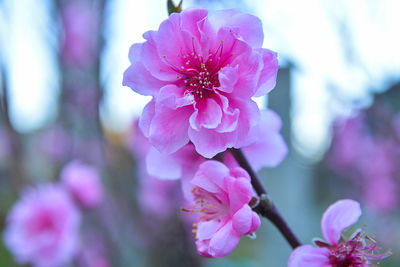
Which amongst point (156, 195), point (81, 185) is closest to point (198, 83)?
point (81, 185)

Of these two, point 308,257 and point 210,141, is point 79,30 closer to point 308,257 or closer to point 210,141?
point 210,141

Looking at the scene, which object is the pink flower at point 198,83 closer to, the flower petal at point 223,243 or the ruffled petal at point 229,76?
the ruffled petal at point 229,76

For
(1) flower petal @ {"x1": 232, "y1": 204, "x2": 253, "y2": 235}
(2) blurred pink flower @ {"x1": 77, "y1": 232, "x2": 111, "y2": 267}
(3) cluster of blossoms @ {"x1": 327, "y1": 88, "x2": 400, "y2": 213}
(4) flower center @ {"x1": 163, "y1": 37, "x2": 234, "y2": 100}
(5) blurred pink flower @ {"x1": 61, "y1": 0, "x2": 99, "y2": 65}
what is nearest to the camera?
(1) flower petal @ {"x1": 232, "y1": 204, "x2": 253, "y2": 235}

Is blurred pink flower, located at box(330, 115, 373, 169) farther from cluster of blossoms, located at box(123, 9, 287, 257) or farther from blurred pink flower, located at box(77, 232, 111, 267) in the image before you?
cluster of blossoms, located at box(123, 9, 287, 257)

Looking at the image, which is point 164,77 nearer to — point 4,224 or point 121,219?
point 121,219

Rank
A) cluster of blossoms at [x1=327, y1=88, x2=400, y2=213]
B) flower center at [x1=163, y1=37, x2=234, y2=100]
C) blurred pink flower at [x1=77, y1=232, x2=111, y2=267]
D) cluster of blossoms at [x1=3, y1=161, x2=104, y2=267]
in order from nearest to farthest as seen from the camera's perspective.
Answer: flower center at [x1=163, y1=37, x2=234, y2=100] → cluster of blossoms at [x1=3, y1=161, x2=104, y2=267] → blurred pink flower at [x1=77, y1=232, x2=111, y2=267] → cluster of blossoms at [x1=327, y1=88, x2=400, y2=213]

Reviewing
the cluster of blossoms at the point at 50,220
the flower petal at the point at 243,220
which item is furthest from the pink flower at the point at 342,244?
the cluster of blossoms at the point at 50,220

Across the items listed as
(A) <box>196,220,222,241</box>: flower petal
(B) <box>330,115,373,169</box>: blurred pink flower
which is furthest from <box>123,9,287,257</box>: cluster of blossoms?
(B) <box>330,115,373,169</box>: blurred pink flower
